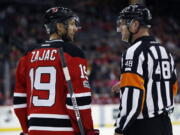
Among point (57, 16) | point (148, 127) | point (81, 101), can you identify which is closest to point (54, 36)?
point (57, 16)

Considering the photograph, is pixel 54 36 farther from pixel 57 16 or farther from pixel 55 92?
pixel 55 92

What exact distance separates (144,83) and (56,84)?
52 centimetres

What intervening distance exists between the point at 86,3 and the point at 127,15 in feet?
45.2

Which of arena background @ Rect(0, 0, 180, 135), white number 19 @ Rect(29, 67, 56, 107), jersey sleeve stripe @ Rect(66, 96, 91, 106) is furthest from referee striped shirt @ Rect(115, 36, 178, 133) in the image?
arena background @ Rect(0, 0, 180, 135)

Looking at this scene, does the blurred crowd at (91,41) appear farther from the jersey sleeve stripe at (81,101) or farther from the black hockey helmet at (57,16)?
the jersey sleeve stripe at (81,101)

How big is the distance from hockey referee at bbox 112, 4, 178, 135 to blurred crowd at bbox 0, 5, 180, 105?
653cm

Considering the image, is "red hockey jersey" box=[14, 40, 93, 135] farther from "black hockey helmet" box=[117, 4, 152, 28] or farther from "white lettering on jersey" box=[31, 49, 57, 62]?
"black hockey helmet" box=[117, 4, 152, 28]

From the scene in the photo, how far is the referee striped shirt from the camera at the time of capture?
2.57 metres

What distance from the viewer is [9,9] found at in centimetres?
1390

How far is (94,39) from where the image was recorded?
14.3 meters

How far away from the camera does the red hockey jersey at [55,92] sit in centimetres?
275

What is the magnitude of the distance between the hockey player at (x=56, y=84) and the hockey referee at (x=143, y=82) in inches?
9.9

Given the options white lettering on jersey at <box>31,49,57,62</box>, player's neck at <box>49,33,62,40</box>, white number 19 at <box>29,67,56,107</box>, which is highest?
player's neck at <box>49,33,62,40</box>

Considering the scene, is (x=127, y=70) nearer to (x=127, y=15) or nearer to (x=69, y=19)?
(x=127, y=15)
